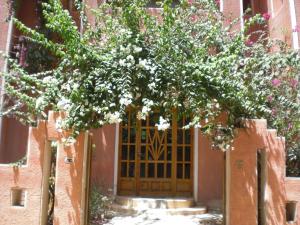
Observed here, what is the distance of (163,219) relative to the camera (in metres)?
8.69

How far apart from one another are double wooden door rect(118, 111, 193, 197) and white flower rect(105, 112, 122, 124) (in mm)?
4281

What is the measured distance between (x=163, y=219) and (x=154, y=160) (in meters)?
Answer: 2.13

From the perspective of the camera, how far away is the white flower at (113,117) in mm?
6008

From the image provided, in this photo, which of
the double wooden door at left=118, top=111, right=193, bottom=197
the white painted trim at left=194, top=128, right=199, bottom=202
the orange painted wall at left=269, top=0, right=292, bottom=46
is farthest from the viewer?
the double wooden door at left=118, top=111, right=193, bottom=197

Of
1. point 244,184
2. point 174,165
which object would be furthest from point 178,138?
point 244,184

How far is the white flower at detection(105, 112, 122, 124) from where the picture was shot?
237 inches

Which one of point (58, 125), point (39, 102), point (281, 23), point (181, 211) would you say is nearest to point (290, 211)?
point (181, 211)

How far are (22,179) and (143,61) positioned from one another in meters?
2.83

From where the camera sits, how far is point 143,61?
6.32 metres

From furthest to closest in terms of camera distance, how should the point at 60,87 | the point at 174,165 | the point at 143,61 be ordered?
the point at 174,165, the point at 60,87, the point at 143,61

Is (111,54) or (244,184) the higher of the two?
(111,54)

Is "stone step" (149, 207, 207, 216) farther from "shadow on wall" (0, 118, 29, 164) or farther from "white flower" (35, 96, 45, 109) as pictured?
"white flower" (35, 96, 45, 109)

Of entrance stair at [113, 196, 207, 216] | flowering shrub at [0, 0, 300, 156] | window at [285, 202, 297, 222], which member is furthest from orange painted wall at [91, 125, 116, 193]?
window at [285, 202, 297, 222]

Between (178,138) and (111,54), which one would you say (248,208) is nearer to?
(111,54)
